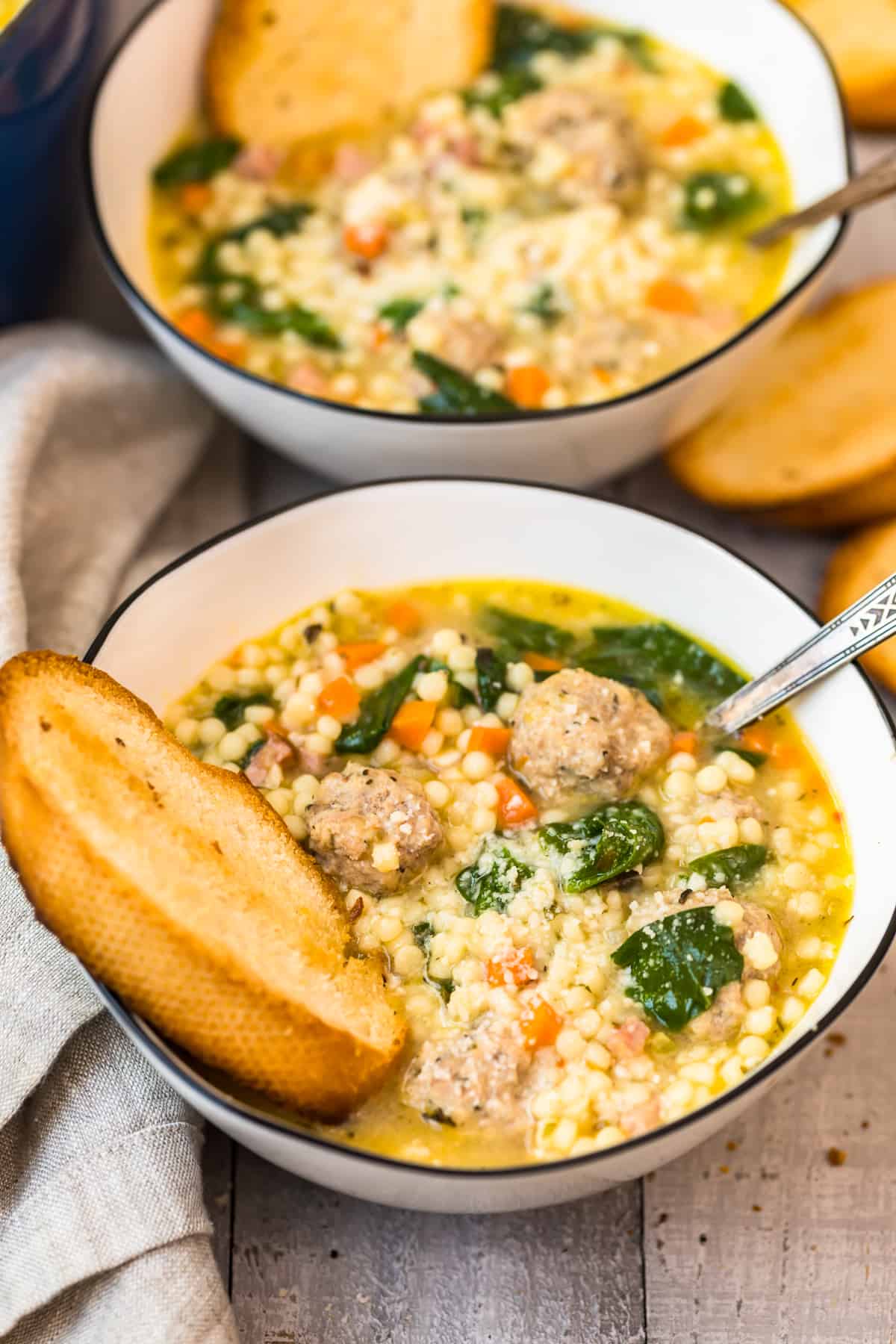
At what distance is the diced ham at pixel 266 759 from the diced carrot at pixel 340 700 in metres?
0.15

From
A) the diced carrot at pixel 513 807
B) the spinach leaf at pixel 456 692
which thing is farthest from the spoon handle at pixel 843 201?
the diced carrot at pixel 513 807

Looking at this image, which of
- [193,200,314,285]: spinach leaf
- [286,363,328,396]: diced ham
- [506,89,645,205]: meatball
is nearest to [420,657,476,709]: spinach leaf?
[286,363,328,396]: diced ham

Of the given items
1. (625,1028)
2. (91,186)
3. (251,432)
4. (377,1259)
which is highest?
(91,186)

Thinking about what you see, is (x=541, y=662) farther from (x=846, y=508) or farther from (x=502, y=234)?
(x=502, y=234)

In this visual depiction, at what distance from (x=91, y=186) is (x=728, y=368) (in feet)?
6.52

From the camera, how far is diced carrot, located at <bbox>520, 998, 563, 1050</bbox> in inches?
133

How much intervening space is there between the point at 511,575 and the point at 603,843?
1.02 meters

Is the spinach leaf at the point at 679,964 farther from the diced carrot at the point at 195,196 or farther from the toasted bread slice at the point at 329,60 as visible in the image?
the toasted bread slice at the point at 329,60

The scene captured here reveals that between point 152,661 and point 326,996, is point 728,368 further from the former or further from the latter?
point 326,996

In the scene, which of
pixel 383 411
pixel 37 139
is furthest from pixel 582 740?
pixel 37 139

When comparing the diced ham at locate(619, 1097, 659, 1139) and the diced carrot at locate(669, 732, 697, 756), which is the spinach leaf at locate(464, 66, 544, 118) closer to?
the diced carrot at locate(669, 732, 697, 756)

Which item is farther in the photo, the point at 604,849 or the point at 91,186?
the point at 91,186

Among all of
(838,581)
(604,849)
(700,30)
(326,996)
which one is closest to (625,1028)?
(604,849)

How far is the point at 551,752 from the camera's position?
376 centimetres
